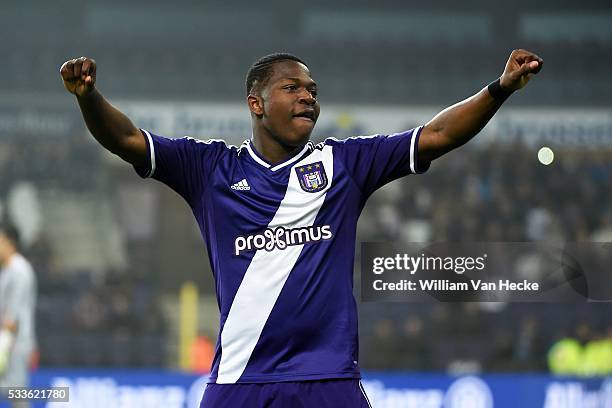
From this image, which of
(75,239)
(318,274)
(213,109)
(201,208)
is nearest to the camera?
(318,274)

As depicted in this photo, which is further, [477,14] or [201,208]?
[477,14]

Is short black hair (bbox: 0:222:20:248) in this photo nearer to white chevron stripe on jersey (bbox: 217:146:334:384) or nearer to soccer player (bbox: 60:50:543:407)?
soccer player (bbox: 60:50:543:407)

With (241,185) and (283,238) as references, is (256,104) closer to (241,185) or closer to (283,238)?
(241,185)

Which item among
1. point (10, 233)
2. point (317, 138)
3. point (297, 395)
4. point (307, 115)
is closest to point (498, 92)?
point (307, 115)

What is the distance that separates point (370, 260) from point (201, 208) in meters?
0.93

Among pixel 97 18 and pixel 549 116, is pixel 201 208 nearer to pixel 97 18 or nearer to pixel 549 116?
pixel 549 116

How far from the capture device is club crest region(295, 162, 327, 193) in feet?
9.45

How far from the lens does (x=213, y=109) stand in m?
10.4

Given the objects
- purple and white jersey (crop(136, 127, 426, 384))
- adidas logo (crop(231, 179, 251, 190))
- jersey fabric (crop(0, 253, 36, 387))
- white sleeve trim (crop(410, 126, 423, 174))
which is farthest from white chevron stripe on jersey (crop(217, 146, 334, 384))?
jersey fabric (crop(0, 253, 36, 387))

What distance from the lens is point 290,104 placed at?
9.52 ft

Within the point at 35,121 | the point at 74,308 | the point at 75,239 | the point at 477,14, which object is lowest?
the point at 74,308

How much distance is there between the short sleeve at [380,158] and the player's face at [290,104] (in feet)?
0.44

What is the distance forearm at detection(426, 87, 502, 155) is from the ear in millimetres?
474

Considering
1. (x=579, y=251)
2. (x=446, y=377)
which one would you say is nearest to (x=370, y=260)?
(x=579, y=251)
